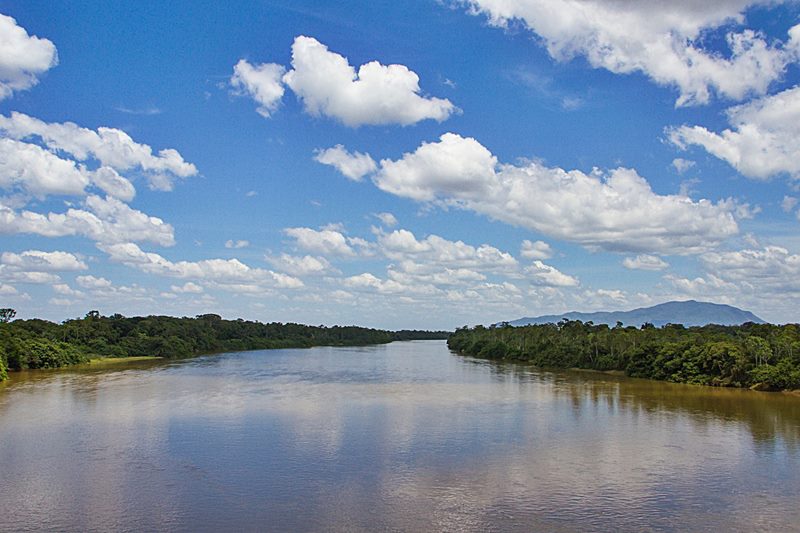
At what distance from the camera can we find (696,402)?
39188 millimetres

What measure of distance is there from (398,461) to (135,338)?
82573 millimetres

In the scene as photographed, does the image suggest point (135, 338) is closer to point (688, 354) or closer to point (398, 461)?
point (688, 354)

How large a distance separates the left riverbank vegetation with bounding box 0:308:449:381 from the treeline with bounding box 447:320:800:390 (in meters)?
52.6

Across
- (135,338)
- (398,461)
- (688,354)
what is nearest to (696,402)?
(688,354)

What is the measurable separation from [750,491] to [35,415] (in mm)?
32135

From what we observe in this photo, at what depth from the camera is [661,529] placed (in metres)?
16.5

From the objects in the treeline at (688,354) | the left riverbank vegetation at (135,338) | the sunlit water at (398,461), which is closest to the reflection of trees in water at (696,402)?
the sunlit water at (398,461)

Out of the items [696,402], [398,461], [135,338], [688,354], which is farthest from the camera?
[135,338]

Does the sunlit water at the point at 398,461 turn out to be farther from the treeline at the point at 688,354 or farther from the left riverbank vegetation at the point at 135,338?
the left riverbank vegetation at the point at 135,338

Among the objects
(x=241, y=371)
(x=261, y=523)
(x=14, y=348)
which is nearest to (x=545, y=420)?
(x=261, y=523)

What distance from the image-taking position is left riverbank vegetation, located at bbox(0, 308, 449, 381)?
64125 millimetres

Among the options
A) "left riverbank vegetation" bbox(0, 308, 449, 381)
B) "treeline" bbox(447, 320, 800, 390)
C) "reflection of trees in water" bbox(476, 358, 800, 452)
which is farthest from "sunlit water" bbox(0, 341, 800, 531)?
"left riverbank vegetation" bbox(0, 308, 449, 381)

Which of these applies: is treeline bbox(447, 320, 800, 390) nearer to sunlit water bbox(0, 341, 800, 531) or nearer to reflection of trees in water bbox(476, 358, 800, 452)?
reflection of trees in water bbox(476, 358, 800, 452)

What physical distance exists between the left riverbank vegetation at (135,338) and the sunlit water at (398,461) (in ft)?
73.3
